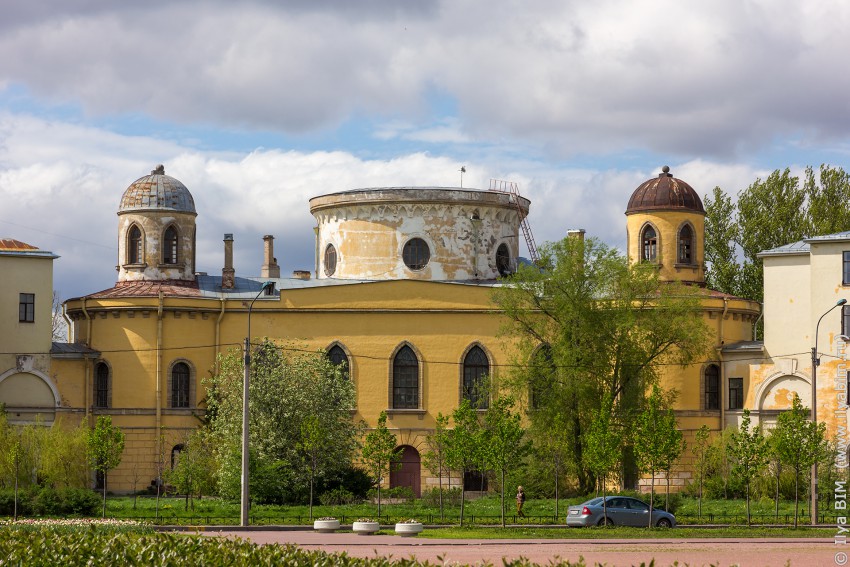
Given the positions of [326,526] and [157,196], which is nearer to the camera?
[326,526]

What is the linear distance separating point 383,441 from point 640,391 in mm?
11614

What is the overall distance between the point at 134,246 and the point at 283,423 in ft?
46.1

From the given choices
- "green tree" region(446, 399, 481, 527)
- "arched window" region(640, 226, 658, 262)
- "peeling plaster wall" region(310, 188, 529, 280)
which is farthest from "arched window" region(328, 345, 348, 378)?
"arched window" region(640, 226, 658, 262)

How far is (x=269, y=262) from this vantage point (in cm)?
7000

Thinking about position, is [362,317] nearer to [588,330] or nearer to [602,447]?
[588,330]

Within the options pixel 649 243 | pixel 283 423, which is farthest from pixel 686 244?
pixel 283 423

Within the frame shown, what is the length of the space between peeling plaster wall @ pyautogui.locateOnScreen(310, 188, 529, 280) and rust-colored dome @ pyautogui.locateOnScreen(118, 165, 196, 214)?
6694mm

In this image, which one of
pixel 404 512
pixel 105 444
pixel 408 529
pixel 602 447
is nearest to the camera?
pixel 408 529

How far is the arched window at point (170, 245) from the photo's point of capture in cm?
6391

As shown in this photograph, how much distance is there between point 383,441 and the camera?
1957 inches

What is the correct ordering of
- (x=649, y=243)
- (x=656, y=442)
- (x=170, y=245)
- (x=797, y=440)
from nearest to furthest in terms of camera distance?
(x=797, y=440)
(x=656, y=442)
(x=170, y=245)
(x=649, y=243)

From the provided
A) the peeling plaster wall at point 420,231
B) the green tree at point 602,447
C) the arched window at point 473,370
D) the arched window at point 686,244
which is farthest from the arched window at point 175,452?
the arched window at point 686,244

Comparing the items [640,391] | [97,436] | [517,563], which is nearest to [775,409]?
[640,391]

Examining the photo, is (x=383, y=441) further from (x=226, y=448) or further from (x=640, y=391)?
(x=640, y=391)
